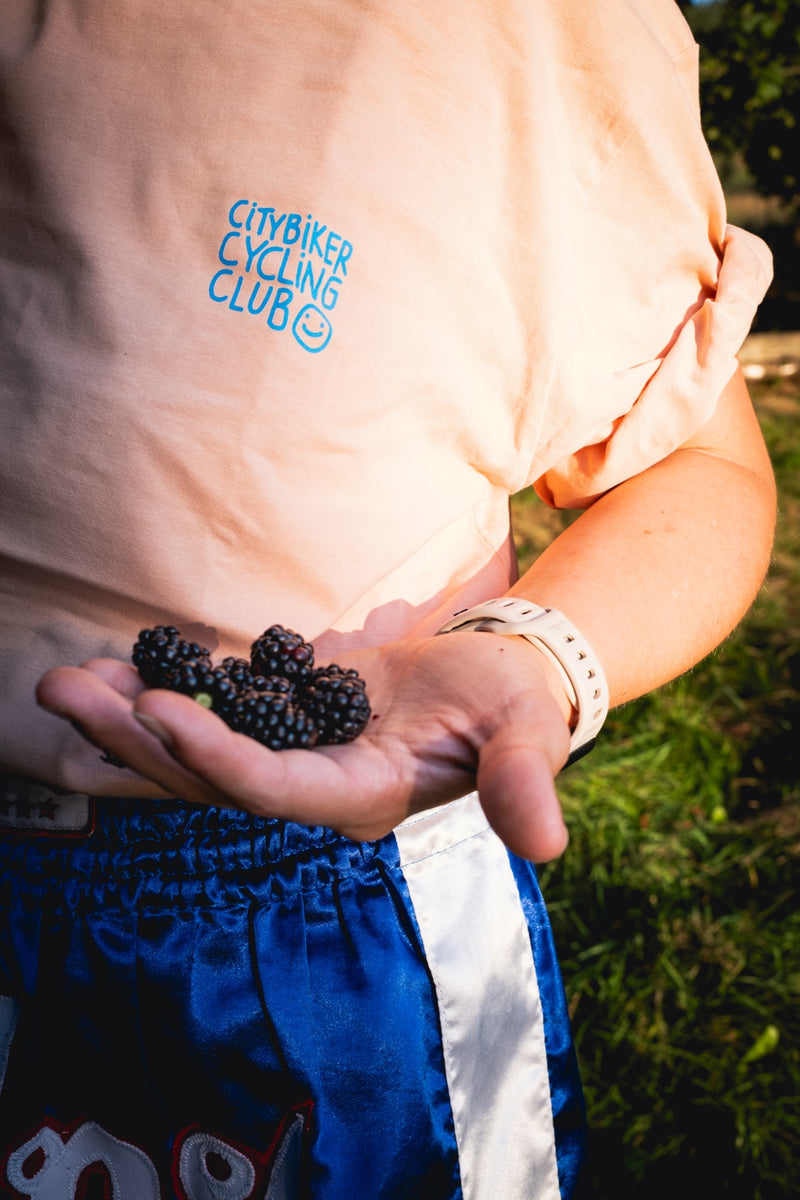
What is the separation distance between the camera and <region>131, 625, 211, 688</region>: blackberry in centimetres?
105

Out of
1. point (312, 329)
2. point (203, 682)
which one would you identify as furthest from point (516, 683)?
point (312, 329)

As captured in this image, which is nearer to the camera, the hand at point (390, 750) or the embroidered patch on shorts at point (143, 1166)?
the hand at point (390, 750)

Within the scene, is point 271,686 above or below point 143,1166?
above

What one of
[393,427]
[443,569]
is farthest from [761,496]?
[393,427]

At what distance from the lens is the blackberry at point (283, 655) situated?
3.76 feet

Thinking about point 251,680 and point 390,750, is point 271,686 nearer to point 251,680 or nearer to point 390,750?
point 251,680

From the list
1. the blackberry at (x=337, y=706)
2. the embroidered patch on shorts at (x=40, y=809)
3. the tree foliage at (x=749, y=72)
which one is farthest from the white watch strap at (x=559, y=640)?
the tree foliage at (x=749, y=72)

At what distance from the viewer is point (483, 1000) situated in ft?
4.19

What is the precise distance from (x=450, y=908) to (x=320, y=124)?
110 cm

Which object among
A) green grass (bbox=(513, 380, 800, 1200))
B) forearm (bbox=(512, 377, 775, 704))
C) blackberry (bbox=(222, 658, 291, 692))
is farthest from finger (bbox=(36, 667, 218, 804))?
green grass (bbox=(513, 380, 800, 1200))

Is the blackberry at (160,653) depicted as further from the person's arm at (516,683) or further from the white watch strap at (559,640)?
the white watch strap at (559,640)

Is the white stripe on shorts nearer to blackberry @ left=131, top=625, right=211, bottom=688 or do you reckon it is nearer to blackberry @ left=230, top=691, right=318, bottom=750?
blackberry @ left=230, top=691, right=318, bottom=750

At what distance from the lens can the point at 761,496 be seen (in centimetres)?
145

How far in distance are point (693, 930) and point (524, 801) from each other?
2240 mm
